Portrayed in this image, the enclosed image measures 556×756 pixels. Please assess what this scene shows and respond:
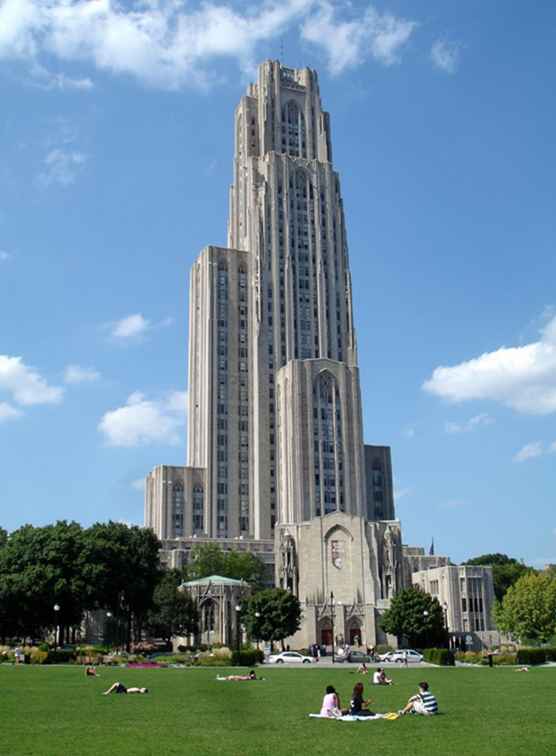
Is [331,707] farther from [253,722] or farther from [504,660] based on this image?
[504,660]

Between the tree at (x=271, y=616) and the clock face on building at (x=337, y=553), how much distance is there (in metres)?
18.9

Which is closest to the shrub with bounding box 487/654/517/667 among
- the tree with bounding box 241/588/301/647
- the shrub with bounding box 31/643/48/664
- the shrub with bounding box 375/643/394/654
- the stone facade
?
the shrub with bounding box 375/643/394/654

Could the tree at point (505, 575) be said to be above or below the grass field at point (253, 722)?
above

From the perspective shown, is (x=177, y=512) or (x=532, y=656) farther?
(x=177, y=512)

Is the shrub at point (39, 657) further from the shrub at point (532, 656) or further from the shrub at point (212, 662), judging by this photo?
the shrub at point (532, 656)

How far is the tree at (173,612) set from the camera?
89875 millimetres

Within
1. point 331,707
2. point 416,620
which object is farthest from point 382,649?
point 331,707

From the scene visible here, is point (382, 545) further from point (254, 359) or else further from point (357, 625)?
point (254, 359)

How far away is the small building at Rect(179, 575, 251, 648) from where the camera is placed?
9275cm

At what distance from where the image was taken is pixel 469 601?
112 m

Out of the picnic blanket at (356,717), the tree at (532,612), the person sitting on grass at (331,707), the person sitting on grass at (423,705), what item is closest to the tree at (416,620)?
the tree at (532,612)

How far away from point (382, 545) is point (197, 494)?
163 feet

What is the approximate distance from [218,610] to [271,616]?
1038 centimetres

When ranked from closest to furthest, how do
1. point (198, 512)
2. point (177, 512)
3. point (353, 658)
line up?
point (353, 658) < point (177, 512) < point (198, 512)
